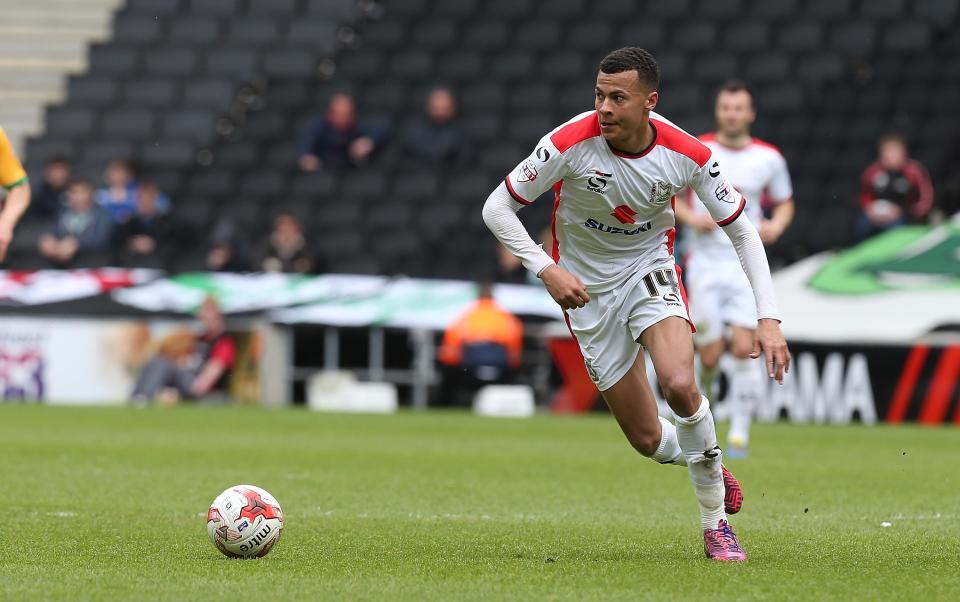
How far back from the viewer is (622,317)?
23.1 ft

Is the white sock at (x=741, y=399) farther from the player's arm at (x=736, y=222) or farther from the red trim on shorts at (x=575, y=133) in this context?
the red trim on shorts at (x=575, y=133)

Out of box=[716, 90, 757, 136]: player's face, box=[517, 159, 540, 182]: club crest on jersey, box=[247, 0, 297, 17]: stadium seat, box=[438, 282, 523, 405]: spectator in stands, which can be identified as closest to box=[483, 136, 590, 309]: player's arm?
box=[517, 159, 540, 182]: club crest on jersey

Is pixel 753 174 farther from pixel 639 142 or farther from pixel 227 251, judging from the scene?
pixel 227 251

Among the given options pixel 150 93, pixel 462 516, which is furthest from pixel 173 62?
pixel 462 516

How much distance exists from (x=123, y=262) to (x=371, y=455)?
9.81 metres

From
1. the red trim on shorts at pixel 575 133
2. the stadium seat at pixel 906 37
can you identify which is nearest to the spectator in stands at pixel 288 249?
the stadium seat at pixel 906 37

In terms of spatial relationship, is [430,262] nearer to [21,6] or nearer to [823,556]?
[21,6]

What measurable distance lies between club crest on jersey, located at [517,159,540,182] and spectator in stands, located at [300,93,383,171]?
1597 cm

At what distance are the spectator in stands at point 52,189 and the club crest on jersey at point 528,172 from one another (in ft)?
54.1

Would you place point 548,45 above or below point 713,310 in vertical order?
above

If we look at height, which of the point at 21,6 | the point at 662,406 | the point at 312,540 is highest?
the point at 21,6

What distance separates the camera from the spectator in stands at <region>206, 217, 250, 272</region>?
20.6m

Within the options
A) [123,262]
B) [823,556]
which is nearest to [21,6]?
[123,262]

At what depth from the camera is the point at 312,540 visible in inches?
280
